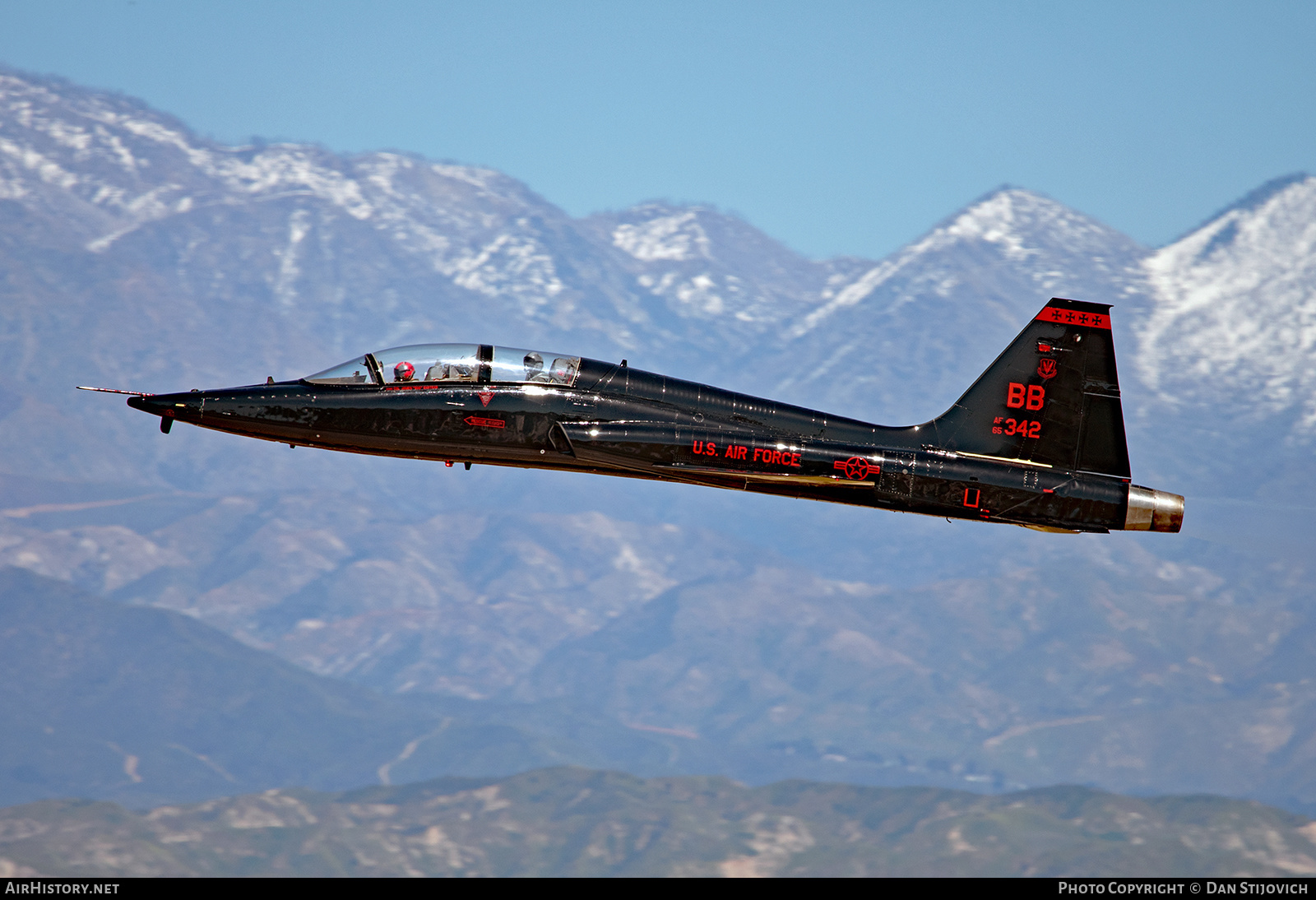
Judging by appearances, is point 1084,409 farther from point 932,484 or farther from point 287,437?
point 287,437

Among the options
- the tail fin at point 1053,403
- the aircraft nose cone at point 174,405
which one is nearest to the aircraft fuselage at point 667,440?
the aircraft nose cone at point 174,405

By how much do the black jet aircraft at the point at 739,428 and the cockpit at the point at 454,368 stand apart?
34 millimetres

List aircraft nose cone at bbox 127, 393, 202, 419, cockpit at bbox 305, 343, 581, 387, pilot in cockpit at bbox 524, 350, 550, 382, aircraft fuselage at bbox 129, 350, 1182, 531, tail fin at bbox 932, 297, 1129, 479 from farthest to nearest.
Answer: tail fin at bbox 932, 297, 1129, 479
pilot in cockpit at bbox 524, 350, 550, 382
cockpit at bbox 305, 343, 581, 387
aircraft fuselage at bbox 129, 350, 1182, 531
aircraft nose cone at bbox 127, 393, 202, 419

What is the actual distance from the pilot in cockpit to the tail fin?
9206mm

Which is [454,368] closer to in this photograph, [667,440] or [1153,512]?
[667,440]

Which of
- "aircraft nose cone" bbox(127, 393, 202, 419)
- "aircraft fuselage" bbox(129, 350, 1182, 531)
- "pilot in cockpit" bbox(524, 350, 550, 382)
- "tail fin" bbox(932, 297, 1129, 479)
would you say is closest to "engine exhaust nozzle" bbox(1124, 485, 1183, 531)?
"aircraft fuselage" bbox(129, 350, 1182, 531)

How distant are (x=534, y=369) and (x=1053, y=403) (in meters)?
12.0

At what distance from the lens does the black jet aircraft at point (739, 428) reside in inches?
1228

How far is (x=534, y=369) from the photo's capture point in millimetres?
32031

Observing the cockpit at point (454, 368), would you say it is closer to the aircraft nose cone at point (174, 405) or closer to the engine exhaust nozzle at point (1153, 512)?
the aircraft nose cone at point (174, 405)

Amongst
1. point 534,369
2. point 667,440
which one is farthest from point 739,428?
point 534,369

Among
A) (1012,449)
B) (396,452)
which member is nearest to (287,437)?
(396,452)

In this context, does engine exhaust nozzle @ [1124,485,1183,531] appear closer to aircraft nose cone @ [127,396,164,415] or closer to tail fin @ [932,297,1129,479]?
tail fin @ [932,297,1129,479]

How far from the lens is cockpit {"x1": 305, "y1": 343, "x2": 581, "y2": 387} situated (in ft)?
104
